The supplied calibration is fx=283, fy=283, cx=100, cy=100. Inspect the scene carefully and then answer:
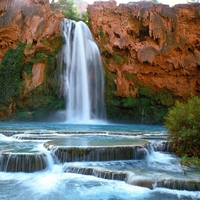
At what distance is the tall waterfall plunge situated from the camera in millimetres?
26828

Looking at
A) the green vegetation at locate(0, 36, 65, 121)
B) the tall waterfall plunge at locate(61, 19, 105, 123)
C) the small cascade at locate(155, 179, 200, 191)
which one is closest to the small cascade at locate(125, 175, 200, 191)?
the small cascade at locate(155, 179, 200, 191)

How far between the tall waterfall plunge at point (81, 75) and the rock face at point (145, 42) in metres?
1.24

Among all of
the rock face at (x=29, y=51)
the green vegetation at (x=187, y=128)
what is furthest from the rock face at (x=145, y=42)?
the green vegetation at (x=187, y=128)

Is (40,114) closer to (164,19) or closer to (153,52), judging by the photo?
(153,52)

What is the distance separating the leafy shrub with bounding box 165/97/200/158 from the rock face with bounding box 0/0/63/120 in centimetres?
1894

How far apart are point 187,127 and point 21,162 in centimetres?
527

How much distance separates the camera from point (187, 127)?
362 inches

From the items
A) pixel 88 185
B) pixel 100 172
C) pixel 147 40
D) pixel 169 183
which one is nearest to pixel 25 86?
pixel 147 40

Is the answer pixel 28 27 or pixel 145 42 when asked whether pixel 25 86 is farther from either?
pixel 145 42

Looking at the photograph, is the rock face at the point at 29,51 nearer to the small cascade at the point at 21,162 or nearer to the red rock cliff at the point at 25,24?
the red rock cliff at the point at 25,24

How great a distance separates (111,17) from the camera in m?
28.8

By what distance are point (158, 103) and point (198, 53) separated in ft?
21.1

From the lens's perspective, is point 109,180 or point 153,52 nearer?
point 109,180

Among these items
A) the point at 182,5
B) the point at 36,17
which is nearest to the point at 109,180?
the point at 36,17
